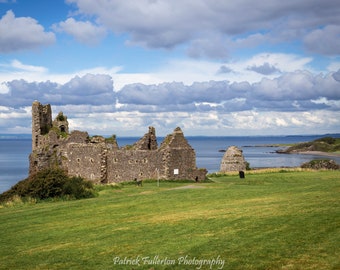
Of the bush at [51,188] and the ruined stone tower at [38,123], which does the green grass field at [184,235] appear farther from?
the ruined stone tower at [38,123]

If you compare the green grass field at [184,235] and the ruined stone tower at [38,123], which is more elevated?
the ruined stone tower at [38,123]

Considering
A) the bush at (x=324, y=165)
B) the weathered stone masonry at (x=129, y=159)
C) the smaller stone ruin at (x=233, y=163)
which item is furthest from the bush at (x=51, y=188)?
the bush at (x=324, y=165)

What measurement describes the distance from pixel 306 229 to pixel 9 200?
2302 centimetres

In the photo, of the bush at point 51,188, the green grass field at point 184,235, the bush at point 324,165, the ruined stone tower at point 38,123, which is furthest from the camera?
the bush at point 324,165

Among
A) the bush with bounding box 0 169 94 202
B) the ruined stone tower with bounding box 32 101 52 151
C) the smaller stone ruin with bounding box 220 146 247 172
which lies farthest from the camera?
the smaller stone ruin with bounding box 220 146 247 172

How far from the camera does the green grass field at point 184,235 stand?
12.5m

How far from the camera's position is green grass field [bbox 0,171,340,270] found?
41.1 ft

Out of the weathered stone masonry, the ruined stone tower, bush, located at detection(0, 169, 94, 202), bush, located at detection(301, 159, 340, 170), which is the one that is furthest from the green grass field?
bush, located at detection(301, 159, 340, 170)

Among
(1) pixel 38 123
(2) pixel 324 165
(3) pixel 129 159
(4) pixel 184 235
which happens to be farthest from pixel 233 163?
(4) pixel 184 235

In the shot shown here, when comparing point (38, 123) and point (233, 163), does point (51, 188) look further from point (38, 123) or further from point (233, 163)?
point (233, 163)

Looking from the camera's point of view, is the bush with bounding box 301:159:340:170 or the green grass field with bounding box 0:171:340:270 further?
the bush with bounding box 301:159:340:170

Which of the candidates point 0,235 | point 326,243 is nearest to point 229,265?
point 326,243

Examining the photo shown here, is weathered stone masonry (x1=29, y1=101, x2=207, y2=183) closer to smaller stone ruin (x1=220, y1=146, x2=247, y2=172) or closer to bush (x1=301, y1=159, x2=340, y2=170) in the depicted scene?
smaller stone ruin (x1=220, y1=146, x2=247, y2=172)

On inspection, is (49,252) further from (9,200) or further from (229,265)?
(9,200)
